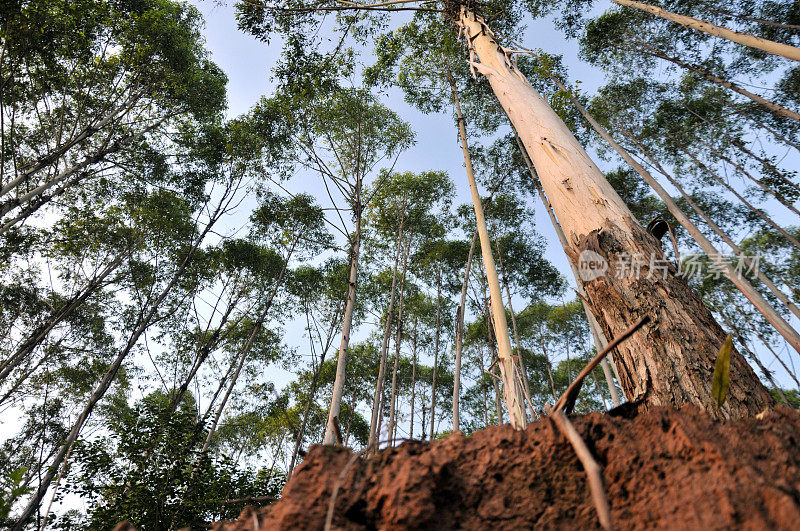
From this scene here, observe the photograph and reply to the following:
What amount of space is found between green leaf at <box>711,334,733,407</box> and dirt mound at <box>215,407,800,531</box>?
3.5 inches

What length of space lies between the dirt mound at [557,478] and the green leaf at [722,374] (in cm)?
9

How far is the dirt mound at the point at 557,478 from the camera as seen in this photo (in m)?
0.46

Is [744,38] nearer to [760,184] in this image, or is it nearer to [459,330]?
[459,330]


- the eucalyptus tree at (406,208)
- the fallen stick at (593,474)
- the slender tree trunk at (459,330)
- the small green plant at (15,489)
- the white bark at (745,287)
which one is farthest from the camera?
the eucalyptus tree at (406,208)

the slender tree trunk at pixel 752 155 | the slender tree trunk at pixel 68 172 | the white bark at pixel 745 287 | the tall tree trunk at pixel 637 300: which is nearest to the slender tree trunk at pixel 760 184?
the slender tree trunk at pixel 752 155

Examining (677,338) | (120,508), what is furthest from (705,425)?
(120,508)

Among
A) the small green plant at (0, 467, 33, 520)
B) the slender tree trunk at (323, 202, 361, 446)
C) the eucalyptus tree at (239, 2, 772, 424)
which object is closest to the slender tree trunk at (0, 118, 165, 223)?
the slender tree trunk at (323, 202, 361, 446)

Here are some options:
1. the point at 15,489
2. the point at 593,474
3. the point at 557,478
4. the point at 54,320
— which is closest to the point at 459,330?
the point at 15,489

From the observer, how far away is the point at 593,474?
1.45ft

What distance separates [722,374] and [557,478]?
1.40 ft

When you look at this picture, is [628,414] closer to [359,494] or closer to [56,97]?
[359,494]

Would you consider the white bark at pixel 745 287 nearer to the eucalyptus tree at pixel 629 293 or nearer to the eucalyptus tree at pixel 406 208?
the eucalyptus tree at pixel 629 293

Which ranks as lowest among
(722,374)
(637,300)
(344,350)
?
(722,374)

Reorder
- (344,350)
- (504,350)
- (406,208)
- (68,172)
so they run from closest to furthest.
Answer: (504,350) < (344,350) < (68,172) < (406,208)
